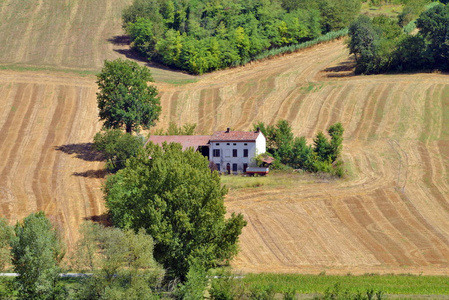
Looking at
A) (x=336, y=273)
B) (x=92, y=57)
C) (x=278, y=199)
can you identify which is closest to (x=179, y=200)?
(x=336, y=273)

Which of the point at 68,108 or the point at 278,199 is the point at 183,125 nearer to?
the point at 68,108

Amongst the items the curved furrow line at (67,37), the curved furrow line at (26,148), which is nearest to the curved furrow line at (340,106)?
the curved furrow line at (26,148)

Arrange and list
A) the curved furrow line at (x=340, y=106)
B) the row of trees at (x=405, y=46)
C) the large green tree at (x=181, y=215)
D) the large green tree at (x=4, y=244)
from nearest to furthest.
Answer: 1. the large green tree at (x=4, y=244)
2. the large green tree at (x=181, y=215)
3. the curved furrow line at (x=340, y=106)
4. the row of trees at (x=405, y=46)

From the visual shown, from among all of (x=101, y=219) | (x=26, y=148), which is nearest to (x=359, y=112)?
(x=101, y=219)

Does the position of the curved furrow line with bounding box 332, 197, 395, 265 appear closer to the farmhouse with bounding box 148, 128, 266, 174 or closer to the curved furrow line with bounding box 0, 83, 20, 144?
the farmhouse with bounding box 148, 128, 266, 174

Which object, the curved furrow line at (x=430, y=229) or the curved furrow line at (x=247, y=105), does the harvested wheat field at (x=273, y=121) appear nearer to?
the curved furrow line at (x=430, y=229)

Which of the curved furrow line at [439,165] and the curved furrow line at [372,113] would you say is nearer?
the curved furrow line at [439,165]

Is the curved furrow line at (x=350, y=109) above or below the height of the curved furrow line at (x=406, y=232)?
above

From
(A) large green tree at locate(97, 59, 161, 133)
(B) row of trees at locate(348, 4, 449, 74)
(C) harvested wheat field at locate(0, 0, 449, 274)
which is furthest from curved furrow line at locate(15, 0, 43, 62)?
(B) row of trees at locate(348, 4, 449, 74)
